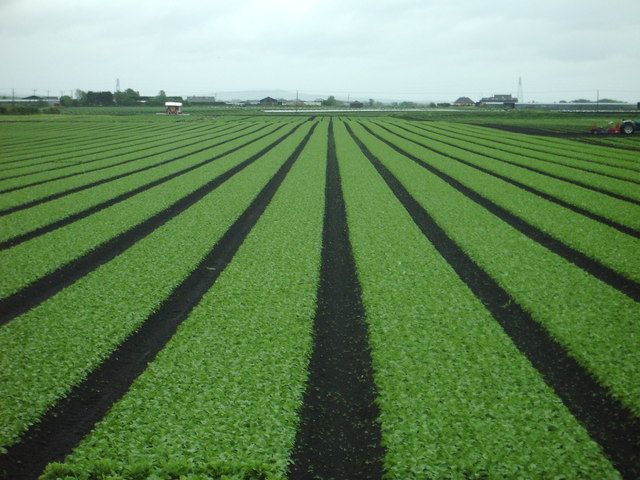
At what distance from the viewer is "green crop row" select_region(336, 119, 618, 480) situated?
16.1 feet

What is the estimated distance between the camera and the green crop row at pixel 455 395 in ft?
16.1

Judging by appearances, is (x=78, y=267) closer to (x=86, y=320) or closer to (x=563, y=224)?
(x=86, y=320)

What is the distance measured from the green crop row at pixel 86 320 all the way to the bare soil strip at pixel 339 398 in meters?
3.35

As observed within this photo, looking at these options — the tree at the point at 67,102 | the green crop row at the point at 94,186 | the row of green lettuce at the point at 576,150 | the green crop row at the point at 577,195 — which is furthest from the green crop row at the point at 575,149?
the tree at the point at 67,102

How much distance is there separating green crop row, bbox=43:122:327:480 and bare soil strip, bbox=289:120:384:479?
0.32 meters

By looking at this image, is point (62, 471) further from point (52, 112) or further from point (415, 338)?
point (52, 112)

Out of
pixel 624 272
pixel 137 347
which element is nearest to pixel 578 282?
pixel 624 272

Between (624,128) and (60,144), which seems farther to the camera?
(624,128)

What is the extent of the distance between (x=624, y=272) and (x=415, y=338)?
6363mm

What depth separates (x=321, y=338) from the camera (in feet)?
26.8

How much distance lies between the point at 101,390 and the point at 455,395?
16.5ft

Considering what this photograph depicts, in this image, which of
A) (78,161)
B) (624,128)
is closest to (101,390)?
(78,161)

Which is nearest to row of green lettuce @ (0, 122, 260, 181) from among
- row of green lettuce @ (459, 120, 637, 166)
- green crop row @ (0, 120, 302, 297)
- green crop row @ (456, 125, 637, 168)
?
green crop row @ (0, 120, 302, 297)

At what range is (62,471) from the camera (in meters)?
4.91
